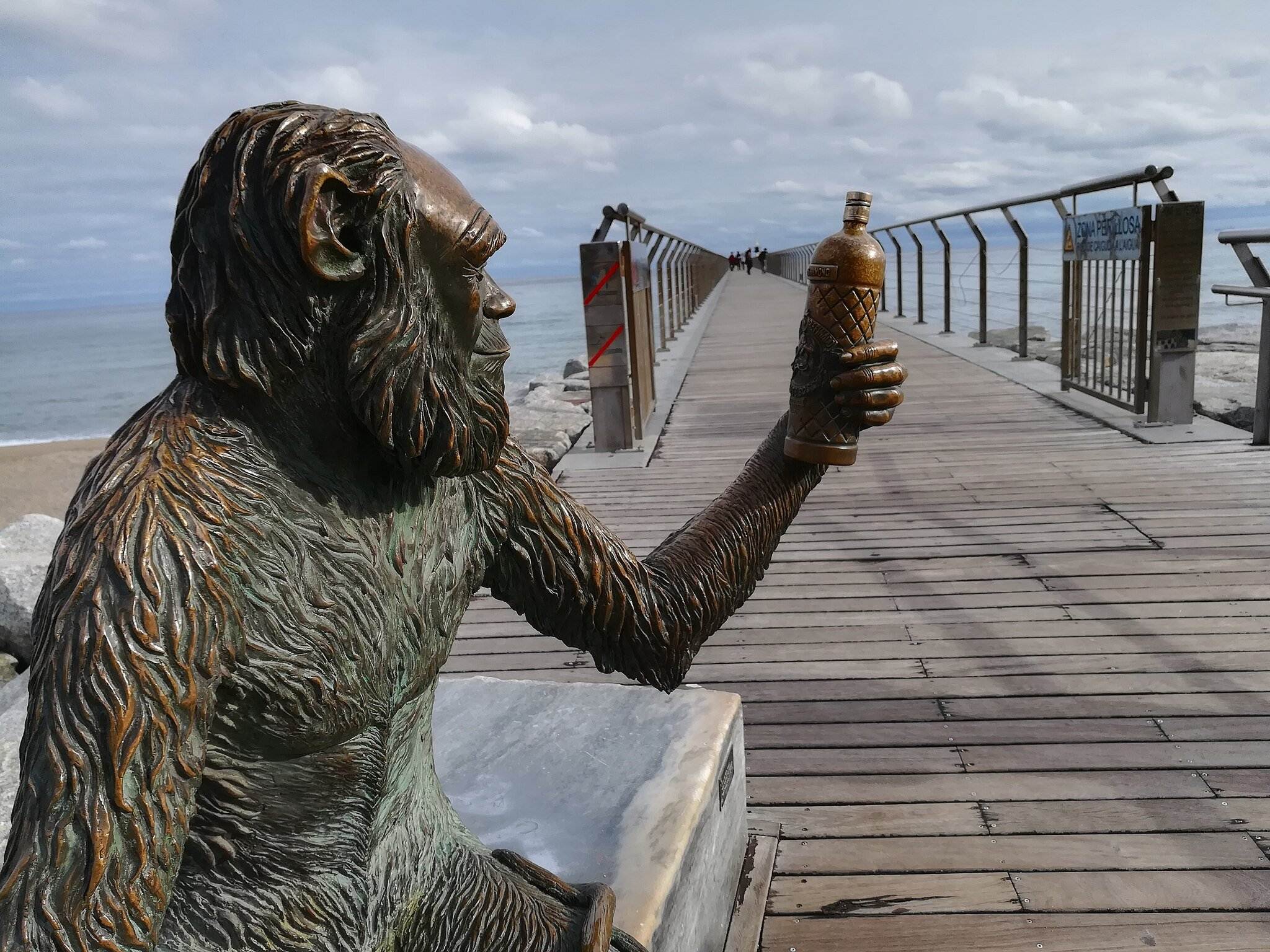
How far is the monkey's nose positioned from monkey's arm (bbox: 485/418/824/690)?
311mm

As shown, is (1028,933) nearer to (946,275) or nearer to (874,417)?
(874,417)

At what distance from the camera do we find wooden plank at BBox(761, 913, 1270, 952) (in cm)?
209

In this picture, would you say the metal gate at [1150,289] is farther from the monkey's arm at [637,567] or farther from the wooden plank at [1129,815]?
the monkey's arm at [637,567]

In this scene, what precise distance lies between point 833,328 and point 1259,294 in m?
5.23

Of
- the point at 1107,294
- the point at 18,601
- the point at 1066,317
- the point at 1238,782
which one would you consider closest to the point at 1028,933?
the point at 1238,782

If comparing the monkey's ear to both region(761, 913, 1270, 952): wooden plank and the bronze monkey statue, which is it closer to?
the bronze monkey statue

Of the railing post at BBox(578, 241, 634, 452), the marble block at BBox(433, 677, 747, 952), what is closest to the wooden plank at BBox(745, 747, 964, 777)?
the marble block at BBox(433, 677, 747, 952)

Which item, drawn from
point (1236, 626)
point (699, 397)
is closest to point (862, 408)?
point (1236, 626)

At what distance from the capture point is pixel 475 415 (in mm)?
1041

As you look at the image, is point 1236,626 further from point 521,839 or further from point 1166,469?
point 521,839

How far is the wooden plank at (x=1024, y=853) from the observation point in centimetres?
232

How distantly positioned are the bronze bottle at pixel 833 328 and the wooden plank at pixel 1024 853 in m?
1.22

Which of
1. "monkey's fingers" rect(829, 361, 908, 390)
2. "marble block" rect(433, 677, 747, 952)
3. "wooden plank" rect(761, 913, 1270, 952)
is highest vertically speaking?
"monkey's fingers" rect(829, 361, 908, 390)

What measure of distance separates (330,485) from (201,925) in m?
0.47
